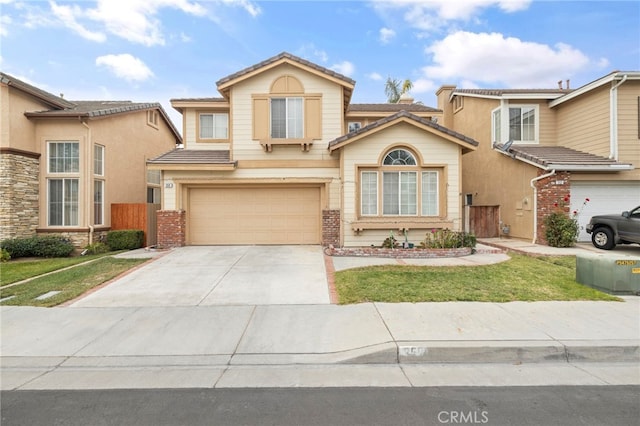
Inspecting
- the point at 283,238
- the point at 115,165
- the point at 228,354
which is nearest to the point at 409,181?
the point at 283,238

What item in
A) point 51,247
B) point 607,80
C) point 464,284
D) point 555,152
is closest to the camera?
point 464,284

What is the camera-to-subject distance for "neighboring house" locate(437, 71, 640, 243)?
13508mm

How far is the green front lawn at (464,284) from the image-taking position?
715cm

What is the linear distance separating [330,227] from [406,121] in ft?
14.9

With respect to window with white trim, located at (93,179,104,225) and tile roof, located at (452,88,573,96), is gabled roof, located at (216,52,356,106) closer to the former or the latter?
window with white trim, located at (93,179,104,225)

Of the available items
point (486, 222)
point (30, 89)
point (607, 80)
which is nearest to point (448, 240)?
point (486, 222)

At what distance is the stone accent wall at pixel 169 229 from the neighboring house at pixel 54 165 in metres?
2.92

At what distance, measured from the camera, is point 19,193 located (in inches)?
512

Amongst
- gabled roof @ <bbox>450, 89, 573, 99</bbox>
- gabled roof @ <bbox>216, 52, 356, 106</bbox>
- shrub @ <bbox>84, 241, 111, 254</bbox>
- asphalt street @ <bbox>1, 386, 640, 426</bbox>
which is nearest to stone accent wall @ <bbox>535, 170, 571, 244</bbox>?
gabled roof @ <bbox>450, 89, 573, 99</bbox>

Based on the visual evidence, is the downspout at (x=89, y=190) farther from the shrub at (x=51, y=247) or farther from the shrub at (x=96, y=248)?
the shrub at (x=51, y=247)

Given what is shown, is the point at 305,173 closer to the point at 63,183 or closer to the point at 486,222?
the point at 486,222

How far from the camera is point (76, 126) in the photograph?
14.1m

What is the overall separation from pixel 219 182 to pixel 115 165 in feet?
19.0

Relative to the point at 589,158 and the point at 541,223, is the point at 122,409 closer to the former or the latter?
the point at 541,223
